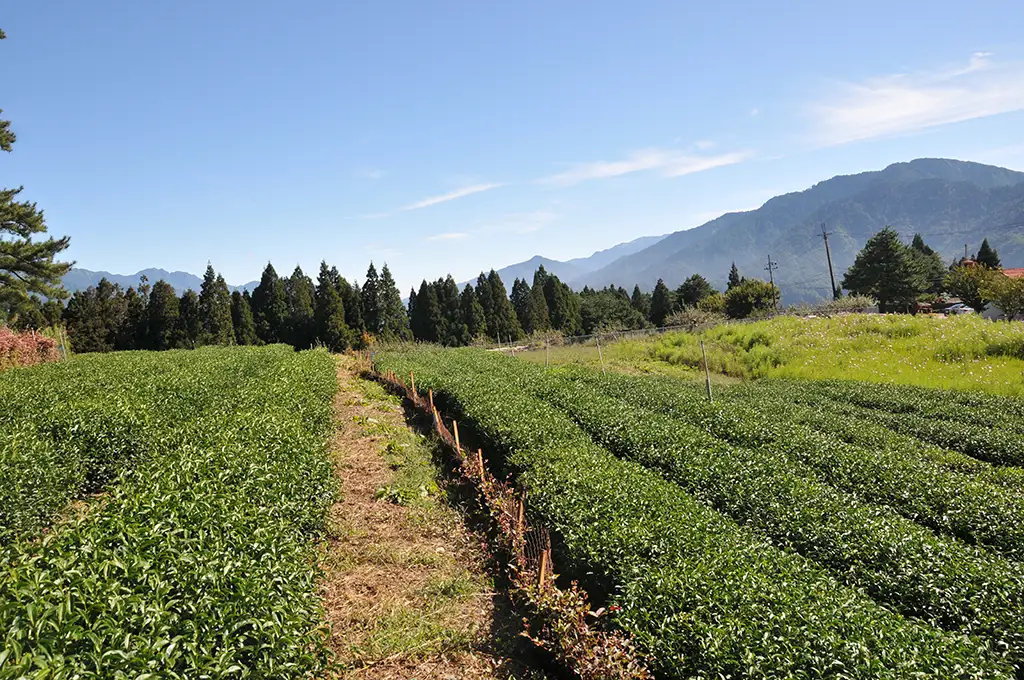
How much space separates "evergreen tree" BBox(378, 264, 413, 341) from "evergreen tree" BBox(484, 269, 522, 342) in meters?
7.81

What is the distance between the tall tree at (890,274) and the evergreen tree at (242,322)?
199ft

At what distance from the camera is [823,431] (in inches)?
538

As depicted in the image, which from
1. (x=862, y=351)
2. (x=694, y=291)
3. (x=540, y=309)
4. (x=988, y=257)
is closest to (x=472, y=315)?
(x=540, y=309)

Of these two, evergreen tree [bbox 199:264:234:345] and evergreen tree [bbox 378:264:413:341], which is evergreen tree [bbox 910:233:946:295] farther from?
evergreen tree [bbox 199:264:234:345]

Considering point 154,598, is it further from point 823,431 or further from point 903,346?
point 903,346

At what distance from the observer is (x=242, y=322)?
4881 cm

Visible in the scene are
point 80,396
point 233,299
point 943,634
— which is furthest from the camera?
point 233,299

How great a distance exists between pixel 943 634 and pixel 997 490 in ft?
17.7

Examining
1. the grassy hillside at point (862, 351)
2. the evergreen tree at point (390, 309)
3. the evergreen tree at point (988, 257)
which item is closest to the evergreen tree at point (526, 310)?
the evergreen tree at point (390, 309)

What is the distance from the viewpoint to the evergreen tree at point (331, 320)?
44.5 meters

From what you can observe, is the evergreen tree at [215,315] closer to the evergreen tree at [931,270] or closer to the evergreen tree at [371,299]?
the evergreen tree at [371,299]

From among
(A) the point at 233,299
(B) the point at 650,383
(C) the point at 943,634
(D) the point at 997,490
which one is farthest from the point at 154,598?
(A) the point at 233,299

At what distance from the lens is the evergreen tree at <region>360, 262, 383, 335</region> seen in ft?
158

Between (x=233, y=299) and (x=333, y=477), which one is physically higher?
(x=233, y=299)
